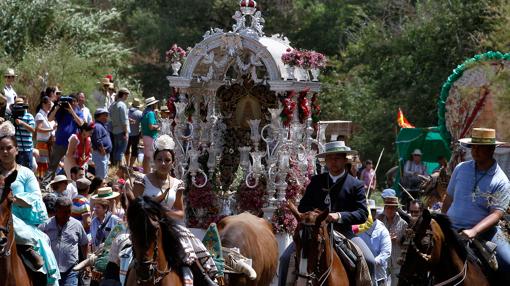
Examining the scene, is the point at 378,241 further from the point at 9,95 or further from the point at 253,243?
the point at 9,95

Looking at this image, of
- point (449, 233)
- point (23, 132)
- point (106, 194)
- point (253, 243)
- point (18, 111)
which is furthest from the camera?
point (18, 111)

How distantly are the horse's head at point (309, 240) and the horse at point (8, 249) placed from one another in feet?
8.76

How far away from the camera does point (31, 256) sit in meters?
13.0

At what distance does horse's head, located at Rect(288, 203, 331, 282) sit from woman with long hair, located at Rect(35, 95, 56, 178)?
11330 millimetres

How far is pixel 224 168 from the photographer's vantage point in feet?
71.6

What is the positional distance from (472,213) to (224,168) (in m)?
9.26

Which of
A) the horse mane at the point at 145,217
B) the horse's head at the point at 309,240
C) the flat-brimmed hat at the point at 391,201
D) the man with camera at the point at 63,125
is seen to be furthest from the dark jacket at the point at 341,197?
the man with camera at the point at 63,125

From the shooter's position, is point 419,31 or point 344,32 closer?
point 419,31

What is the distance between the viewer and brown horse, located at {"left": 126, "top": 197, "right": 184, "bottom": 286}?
1191cm

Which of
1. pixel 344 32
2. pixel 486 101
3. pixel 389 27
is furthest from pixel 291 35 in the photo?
pixel 486 101

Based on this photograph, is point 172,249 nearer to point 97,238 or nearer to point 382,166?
point 97,238

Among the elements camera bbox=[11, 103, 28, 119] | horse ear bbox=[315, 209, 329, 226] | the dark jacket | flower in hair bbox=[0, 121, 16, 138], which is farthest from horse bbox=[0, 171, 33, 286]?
camera bbox=[11, 103, 28, 119]

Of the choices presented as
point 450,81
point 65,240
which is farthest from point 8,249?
point 450,81

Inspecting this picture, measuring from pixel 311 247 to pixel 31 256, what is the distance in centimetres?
277
